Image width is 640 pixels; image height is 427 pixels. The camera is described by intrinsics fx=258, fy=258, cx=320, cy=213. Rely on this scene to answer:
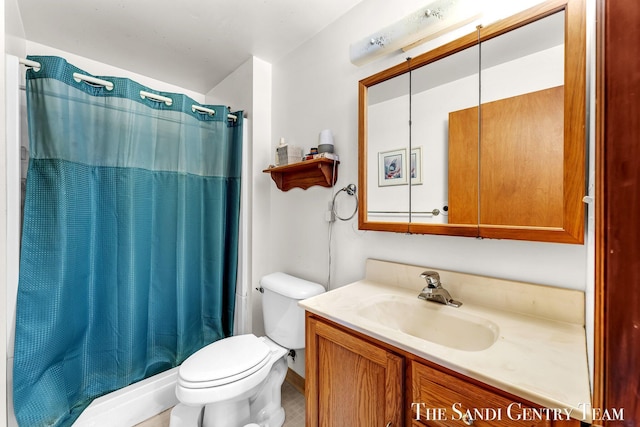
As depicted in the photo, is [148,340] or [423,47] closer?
[423,47]

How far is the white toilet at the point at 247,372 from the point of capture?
1114mm

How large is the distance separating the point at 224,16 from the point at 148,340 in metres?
1.96

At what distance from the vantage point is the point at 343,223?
1442mm

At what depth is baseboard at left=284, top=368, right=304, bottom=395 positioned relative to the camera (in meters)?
1.67

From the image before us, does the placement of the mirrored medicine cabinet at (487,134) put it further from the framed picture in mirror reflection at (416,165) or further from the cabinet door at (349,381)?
the cabinet door at (349,381)

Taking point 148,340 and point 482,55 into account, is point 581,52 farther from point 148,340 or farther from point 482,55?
point 148,340

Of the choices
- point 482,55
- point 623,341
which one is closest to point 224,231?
point 482,55

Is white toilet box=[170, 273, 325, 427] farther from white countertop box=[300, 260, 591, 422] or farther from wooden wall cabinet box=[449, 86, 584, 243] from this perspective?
wooden wall cabinet box=[449, 86, 584, 243]

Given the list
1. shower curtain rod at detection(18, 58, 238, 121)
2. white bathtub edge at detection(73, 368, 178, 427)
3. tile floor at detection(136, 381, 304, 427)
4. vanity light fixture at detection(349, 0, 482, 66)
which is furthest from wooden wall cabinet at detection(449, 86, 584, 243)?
white bathtub edge at detection(73, 368, 178, 427)

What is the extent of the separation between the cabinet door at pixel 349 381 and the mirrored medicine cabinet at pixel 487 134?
523mm

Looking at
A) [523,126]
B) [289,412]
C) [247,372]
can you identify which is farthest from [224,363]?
[523,126]

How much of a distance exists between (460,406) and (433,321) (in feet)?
1.16

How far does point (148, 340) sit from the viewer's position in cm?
157

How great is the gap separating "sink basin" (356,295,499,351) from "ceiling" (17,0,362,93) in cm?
133
